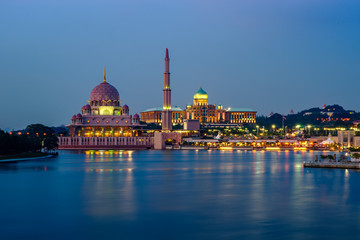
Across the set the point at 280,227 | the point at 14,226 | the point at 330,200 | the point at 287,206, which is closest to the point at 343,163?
the point at 330,200

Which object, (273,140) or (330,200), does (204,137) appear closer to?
(273,140)

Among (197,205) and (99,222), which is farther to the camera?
(197,205)

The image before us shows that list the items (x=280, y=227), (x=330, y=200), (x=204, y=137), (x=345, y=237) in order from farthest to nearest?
1. (x=204, y=137)
2. (x=330, y=200)
3. (x=280, y=227)
4. (x=345, y=237)

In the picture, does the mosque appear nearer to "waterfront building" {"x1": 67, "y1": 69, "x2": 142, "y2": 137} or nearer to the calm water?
"waterfront building" {"x1": 67, "y1": 69, "x2": 142, "y2": 137}

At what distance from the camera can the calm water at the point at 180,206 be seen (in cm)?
2881

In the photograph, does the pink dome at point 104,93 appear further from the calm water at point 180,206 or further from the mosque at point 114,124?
the calm water at point 180,206

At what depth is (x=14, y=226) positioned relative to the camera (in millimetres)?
29922

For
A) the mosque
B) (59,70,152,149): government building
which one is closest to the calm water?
the mosque

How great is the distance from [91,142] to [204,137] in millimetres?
31255

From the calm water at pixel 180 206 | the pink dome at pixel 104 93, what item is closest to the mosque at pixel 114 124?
the pink dome at pixel 104 93

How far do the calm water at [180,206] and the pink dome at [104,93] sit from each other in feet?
322

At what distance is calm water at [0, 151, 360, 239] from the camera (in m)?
28.8

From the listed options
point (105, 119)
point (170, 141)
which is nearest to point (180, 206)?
point (170, 141)

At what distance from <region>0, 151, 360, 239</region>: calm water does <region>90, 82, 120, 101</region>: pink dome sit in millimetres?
98075
